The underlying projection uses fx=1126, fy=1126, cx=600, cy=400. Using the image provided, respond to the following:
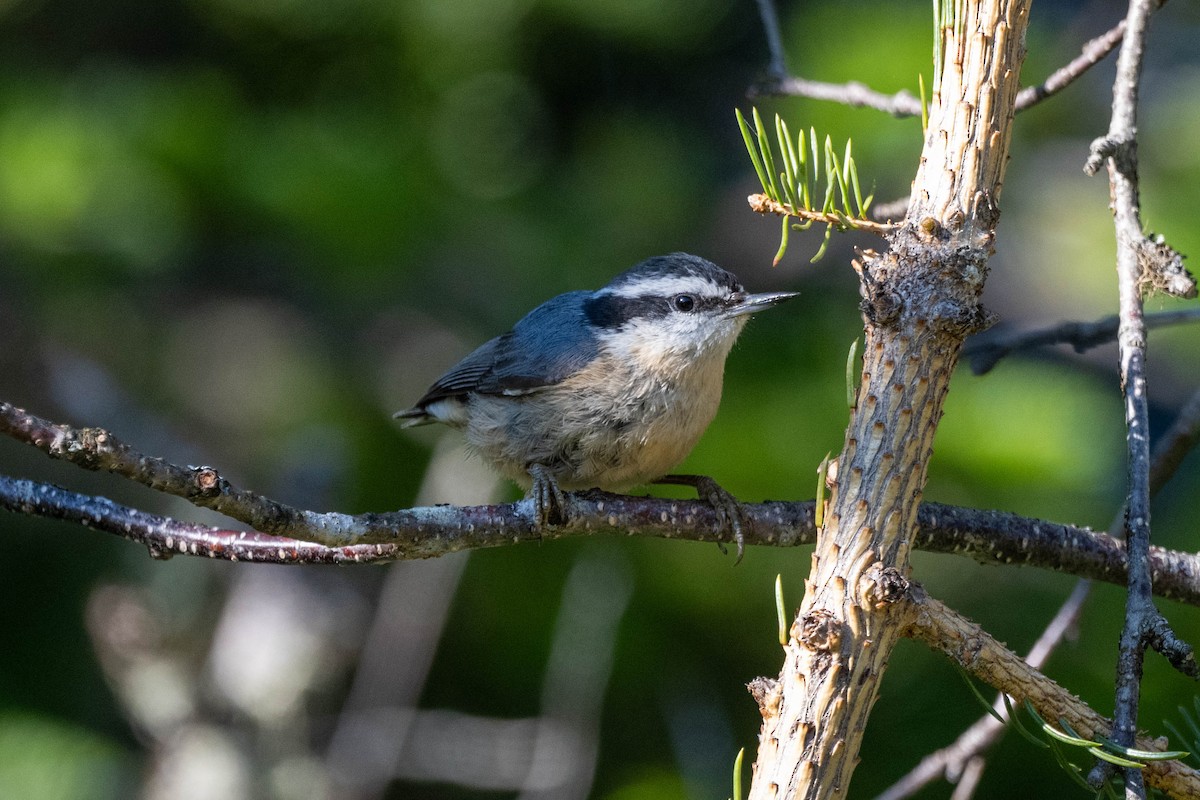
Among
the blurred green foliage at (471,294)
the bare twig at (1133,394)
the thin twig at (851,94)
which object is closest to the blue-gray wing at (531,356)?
the blurred green foliage at (471,294)

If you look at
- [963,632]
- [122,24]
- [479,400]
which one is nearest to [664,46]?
[479,400]

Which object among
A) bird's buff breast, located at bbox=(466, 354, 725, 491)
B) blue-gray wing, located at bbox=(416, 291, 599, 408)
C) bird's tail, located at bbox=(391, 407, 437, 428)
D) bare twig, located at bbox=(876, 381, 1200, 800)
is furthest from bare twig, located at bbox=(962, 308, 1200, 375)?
bird's tail, located at bbox=(391, 407, 437, 428)

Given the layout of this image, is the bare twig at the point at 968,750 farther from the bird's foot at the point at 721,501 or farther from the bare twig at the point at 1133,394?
the bare twig at the point at 1133,394

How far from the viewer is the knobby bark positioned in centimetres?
135

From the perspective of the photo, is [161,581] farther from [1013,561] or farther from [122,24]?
[1013,561]

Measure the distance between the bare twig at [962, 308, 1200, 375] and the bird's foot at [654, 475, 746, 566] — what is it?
0.67 metres

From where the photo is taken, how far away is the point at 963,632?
1.41 metres

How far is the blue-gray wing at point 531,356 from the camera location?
3.21 metres

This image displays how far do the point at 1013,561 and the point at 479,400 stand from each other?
1.69 metres

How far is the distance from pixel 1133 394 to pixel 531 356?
2.02 metres

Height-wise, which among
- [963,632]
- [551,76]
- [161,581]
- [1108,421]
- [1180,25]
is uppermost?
[1180,25]

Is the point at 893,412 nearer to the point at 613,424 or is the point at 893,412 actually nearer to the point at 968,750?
the point at 968,750

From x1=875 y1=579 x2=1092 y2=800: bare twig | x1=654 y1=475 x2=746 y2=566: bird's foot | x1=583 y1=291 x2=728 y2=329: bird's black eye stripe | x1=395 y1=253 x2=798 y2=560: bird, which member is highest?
x1=583 y1=291 x2=728 y2=329: bird's black eye stripe

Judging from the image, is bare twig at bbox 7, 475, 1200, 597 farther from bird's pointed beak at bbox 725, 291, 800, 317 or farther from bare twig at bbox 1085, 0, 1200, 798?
bird's pointed beak at bbox 725, 291, 800, 317
